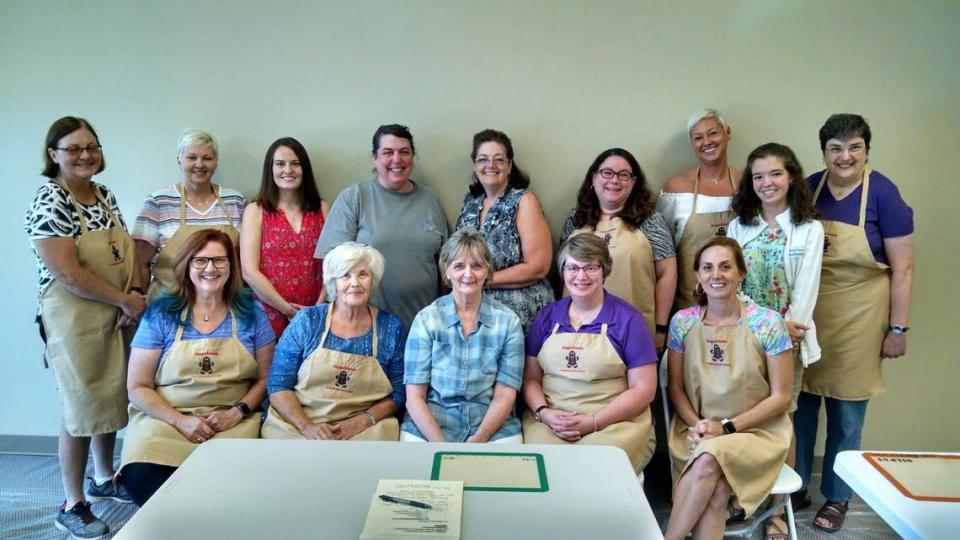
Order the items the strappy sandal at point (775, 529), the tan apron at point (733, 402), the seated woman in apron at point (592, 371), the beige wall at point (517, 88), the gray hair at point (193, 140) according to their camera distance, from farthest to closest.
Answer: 1. the beige wall at point (517, 88)
2. the gray hair at point (193, 140)
3. the strappy sandal at point (775, 529)
4. the seated woman in apron at point (592, 371)
5. the tan apron at point (733, 402)

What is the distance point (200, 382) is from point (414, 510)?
4.48 ft

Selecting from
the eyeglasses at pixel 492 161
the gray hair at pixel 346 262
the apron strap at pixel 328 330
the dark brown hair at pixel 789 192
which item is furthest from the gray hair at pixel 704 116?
the apron strap at pixel 328 330

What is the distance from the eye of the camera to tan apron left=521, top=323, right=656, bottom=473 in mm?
2000

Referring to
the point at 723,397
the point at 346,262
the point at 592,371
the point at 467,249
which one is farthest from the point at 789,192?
the point at 346,262

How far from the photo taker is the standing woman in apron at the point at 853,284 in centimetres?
226

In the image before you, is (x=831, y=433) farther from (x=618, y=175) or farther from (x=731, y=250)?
(x=618, y=175)

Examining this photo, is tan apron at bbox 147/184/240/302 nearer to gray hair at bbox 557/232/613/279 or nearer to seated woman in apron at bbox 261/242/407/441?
seated woman in apron at bbox 261/242/407/441

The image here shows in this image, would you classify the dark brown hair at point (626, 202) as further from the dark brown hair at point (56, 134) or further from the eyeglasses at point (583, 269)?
the dark brown hair at point (56, 134)

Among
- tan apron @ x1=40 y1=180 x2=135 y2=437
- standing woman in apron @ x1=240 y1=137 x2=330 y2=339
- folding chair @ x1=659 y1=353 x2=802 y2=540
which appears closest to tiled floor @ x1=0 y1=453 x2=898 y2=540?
folding chair @ x1=659 y1=353 x2=802 y2=540

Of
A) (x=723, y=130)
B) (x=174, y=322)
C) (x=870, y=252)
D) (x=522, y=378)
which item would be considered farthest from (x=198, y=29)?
(x=870, y=252)

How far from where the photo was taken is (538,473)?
116cm

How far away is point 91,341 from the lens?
2.24 meters

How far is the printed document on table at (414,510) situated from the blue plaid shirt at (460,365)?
91cm

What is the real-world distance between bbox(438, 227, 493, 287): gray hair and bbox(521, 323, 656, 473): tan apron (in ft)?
1.27
